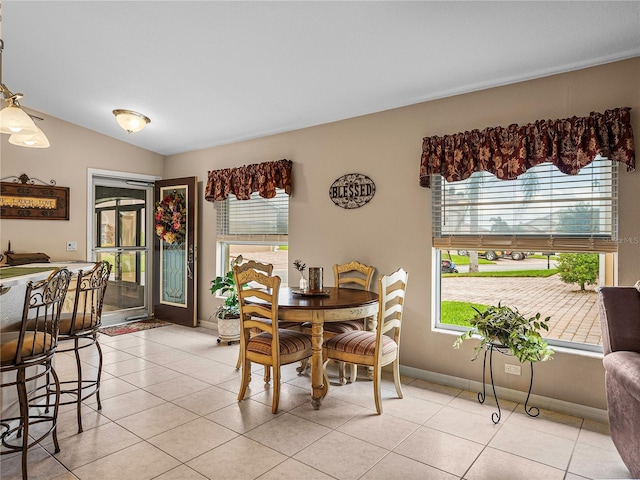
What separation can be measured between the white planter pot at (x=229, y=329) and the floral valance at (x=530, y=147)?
2668 mm

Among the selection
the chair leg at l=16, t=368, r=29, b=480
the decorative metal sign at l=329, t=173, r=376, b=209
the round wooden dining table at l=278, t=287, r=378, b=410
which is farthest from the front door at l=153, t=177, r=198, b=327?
the chair leg at l=16, t=368, r=29, b=480

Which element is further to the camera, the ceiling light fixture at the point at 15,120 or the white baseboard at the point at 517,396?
the white baseboard at the point at 517,396

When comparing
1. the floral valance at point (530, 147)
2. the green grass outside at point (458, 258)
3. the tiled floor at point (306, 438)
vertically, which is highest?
the floral valance at point (530, 147)

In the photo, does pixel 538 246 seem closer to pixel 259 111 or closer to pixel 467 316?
pixel 467 316

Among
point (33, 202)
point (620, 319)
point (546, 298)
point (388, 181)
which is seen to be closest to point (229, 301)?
point (388, 181)

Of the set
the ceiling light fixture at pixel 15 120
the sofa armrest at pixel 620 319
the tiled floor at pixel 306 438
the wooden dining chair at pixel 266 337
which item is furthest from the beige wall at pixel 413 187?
the ceiling light fixture at pixel 15 120

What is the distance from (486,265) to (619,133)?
53.5 inches

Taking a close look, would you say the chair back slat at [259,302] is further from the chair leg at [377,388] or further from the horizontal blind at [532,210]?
the horizontal blind at [532,210]

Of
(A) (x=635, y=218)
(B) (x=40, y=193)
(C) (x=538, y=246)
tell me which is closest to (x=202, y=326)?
(B) (x=40, y=193)

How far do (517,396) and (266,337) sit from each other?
1.97 meters

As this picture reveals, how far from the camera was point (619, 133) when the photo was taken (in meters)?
2.70

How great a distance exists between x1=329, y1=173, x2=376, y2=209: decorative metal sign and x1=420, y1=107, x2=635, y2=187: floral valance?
0.59m

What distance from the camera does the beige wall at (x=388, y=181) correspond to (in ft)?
9.43

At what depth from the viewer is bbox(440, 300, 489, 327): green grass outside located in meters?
3.67
